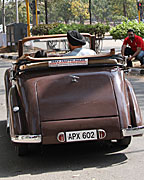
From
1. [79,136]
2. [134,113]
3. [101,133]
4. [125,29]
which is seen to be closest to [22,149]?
[79,136]

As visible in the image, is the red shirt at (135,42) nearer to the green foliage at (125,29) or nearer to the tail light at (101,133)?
the green foliage at (125,29)

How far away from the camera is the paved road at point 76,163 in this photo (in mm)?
4969

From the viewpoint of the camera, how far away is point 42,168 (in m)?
5.32

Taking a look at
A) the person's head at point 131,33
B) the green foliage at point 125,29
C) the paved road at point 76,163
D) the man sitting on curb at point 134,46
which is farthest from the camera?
the green foliage at point 125,29

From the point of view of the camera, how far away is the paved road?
→ 4.97 m

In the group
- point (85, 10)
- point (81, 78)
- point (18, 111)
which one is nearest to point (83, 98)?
point (81, 78)

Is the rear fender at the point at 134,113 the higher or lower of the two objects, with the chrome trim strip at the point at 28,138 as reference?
higher

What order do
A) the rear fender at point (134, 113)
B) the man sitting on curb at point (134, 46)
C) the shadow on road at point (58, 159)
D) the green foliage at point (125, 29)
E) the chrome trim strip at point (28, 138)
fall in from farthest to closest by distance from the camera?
the green foliage at point (125, 29) → the man sitting on curb at point (134, 46) → the rear fender at point (134, 113) → the shadow on road at point (58, 159) → the chrome trim strip at point (28, 138)

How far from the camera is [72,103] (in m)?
5.39

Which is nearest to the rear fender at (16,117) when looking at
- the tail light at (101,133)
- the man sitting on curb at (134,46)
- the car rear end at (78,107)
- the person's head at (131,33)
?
the car rear end at (78,107)

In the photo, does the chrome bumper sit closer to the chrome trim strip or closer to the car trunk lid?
the car trunk lid

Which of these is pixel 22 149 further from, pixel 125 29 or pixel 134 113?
pixel 125 29

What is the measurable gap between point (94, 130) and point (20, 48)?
2.67 m

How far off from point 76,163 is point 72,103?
2.26 ft
